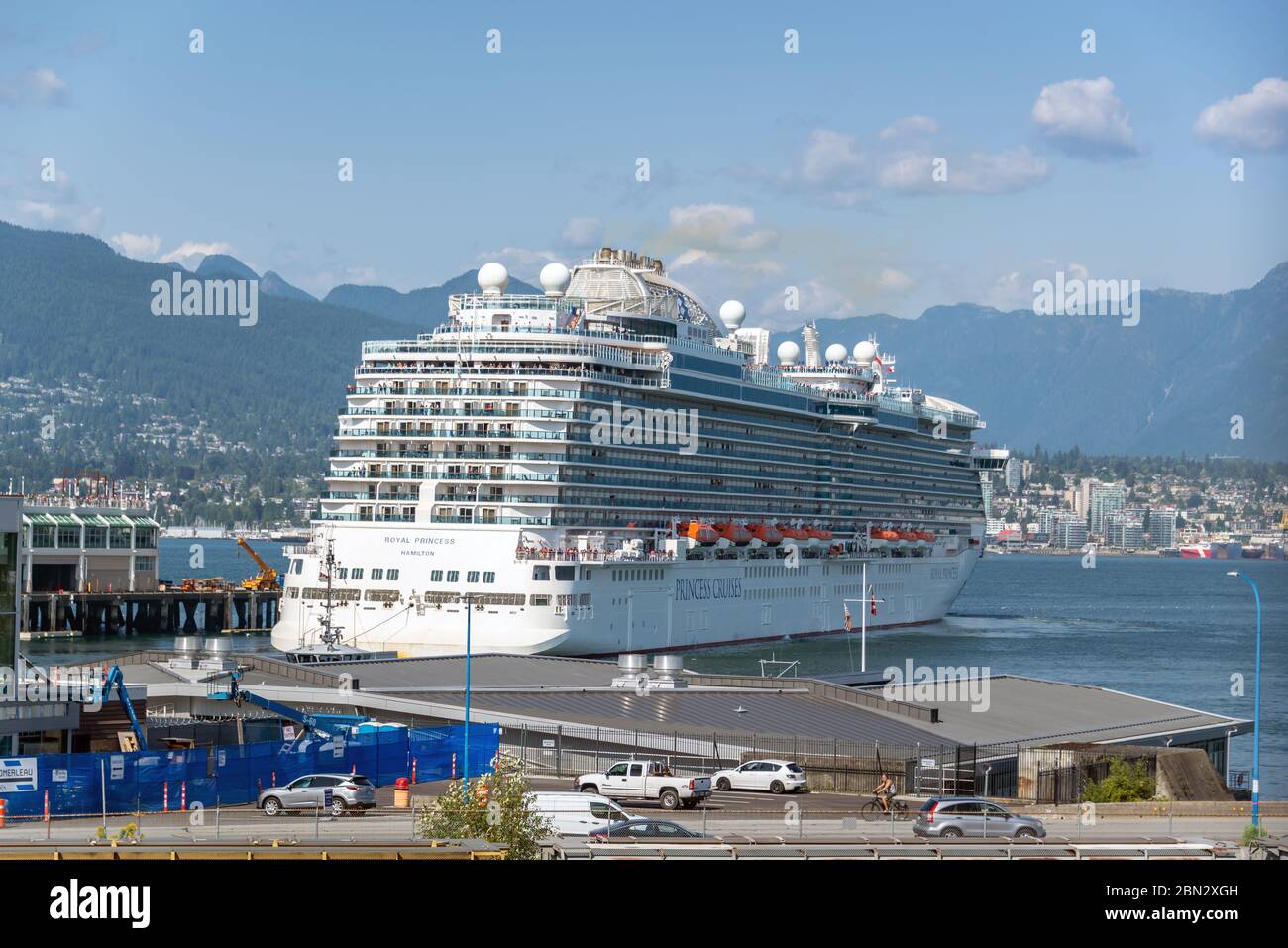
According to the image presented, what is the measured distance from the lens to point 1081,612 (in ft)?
493

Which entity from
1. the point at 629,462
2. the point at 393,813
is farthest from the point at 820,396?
the point at 393,813

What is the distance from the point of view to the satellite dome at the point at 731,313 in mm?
121062

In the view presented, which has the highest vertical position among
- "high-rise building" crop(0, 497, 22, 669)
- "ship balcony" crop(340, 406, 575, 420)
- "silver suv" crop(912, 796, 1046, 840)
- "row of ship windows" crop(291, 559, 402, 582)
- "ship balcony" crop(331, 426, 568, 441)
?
"ship balcony" crop(340, 406, 575, 420)

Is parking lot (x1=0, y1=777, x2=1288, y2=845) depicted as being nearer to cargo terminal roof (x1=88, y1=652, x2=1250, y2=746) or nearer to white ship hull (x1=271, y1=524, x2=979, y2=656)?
cargo terminal roof (x1=88, y1=652, x2=1250, y2=746)

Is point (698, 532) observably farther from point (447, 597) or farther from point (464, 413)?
point (447, 597)

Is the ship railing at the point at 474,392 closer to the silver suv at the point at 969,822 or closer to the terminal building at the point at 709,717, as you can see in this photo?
the terminal building at the point at 709,717


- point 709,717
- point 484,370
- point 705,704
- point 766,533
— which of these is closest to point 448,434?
point 484,370

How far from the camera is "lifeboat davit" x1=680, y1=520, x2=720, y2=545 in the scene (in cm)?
9675

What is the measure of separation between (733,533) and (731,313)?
2392 cm

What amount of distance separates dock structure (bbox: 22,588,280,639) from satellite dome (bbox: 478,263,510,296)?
40338 millimetres

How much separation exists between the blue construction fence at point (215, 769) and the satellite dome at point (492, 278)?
52488mm

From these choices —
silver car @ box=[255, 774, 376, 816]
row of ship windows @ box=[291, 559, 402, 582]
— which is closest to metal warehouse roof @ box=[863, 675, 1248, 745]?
silver car @ box=[255, 774, 376, 816]

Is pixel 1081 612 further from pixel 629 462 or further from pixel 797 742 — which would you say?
pixel 797 742

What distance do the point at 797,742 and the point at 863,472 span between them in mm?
77125
